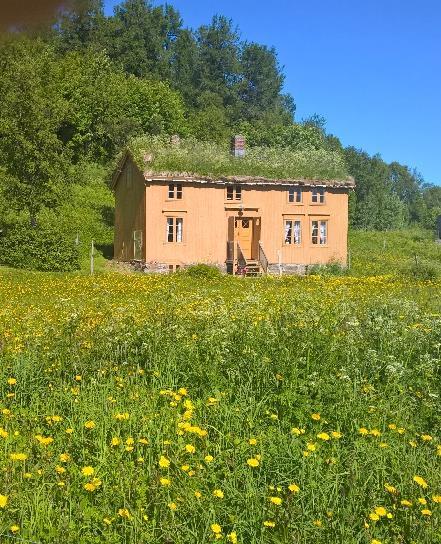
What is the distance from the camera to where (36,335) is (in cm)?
904

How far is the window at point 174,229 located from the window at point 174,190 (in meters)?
1.14

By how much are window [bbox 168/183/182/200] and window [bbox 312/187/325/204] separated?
7717mm

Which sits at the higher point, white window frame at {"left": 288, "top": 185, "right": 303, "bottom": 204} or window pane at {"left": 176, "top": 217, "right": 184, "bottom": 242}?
white window frame at {"left": 288, "top": 185, "right": 303, "bottom": 204}

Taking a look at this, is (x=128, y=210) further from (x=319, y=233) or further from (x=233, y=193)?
(x=319, y=233)

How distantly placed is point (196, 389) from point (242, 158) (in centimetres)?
3067

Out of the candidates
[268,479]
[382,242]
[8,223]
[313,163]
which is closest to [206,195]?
[313,163]

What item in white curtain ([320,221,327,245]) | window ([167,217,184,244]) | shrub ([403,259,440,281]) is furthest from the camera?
white curtain ([320,221,327,245])

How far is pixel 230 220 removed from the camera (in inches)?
1419

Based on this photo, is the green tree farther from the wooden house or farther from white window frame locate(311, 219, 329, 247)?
white window frame locate(311, 219, 329, 247)

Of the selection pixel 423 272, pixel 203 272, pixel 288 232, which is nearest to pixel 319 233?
pixel 288 232

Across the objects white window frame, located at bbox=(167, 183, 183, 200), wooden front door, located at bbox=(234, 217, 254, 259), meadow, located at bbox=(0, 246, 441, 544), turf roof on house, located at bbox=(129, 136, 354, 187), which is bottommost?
meadow, located at bbox=(0, 246, 441, 544)

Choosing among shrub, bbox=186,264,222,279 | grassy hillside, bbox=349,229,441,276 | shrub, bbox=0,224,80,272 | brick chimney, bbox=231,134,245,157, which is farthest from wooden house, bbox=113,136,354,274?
shrub, bbox=0,224,80,272

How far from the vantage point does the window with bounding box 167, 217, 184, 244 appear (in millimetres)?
34562

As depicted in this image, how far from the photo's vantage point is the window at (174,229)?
113 ft
